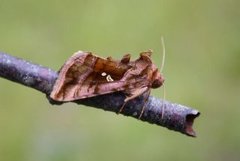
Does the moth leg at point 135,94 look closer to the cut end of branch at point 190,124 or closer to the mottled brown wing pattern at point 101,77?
the mottled brown wing pattern at point 101,77

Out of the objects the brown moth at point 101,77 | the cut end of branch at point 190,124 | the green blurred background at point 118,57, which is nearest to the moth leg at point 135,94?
the brown moth at point 101,77

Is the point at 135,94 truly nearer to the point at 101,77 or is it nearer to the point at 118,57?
the point at 101,77

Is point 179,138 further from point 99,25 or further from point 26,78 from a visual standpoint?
point 26,78

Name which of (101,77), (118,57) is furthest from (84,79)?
(118,57)

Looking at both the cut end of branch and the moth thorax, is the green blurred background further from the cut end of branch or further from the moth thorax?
the cut end of branch

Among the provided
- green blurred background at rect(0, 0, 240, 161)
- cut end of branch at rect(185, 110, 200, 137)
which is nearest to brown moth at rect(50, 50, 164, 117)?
cut end of branch at rect(185, 110, 200, 137)
